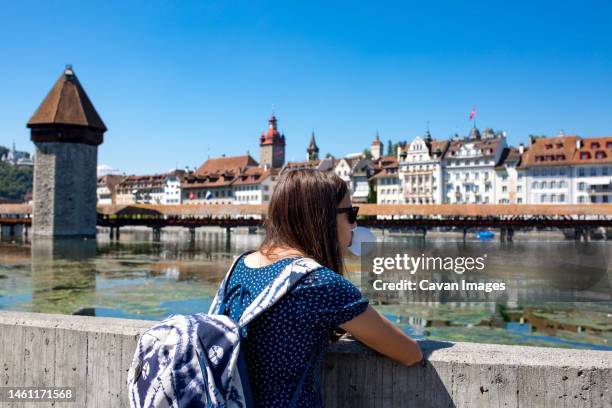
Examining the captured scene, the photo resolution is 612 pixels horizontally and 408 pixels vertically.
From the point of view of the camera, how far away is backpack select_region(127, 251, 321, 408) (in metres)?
1.28

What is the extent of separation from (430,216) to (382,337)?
1581 inches

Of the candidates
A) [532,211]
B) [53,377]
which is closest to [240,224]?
[532,211]

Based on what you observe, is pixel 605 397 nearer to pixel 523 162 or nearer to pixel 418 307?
pixel 418 307

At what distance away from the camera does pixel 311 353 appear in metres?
1.41

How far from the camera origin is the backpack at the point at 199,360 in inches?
50.4

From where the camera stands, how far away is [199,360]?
1.28 metres

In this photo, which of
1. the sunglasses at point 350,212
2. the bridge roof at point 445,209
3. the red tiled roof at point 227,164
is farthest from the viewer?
the red tiled roof at point 227,164

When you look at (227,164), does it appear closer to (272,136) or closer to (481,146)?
(272,136)

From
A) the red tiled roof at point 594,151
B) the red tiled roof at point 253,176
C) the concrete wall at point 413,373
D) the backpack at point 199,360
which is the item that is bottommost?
the concrete wall at point 413,373

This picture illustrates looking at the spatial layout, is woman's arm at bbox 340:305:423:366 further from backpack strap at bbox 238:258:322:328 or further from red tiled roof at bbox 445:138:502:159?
red tiled roof at bbox 445:138:502:159

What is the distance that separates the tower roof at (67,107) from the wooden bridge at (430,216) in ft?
23.4

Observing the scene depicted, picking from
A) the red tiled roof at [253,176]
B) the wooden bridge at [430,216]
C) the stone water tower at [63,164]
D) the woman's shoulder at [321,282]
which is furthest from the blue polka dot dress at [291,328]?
the red tiled roof at [253,176]

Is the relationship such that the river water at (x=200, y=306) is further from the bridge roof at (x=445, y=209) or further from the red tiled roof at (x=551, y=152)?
the red tiled roof at (x=551, y=152)

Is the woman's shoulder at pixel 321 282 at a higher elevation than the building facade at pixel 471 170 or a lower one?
lower
